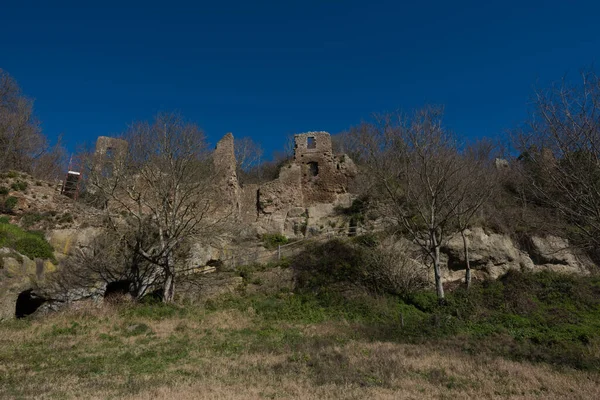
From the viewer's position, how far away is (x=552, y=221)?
1938cm

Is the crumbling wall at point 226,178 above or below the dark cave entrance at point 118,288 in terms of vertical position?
above

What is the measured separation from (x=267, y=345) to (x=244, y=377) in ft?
8.97

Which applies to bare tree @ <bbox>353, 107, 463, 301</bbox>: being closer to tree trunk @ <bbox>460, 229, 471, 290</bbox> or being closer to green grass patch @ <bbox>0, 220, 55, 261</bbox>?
tree trunk @ <bbox>460, 229, 471, 290</bbox>

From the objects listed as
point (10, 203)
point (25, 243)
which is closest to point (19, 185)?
point (10, 203)

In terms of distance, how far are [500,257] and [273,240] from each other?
12.8 m

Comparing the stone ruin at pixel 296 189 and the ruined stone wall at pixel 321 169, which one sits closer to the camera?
the stone ruin at pixel 296 189

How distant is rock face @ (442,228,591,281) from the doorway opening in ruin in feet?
57.9

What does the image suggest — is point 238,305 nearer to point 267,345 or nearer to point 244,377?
point 267,345

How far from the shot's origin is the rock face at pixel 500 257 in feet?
58.0

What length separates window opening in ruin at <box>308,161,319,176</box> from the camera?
30197 mm

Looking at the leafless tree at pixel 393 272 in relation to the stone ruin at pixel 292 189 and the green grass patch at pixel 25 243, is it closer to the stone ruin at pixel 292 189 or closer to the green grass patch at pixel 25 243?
the stone ruin at pixel 292 189

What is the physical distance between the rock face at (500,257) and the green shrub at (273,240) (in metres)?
9.81

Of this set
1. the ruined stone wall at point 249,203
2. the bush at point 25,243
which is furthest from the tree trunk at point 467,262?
the bush at point 25,243

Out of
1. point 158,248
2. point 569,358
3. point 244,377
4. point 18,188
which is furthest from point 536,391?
point 18,188
